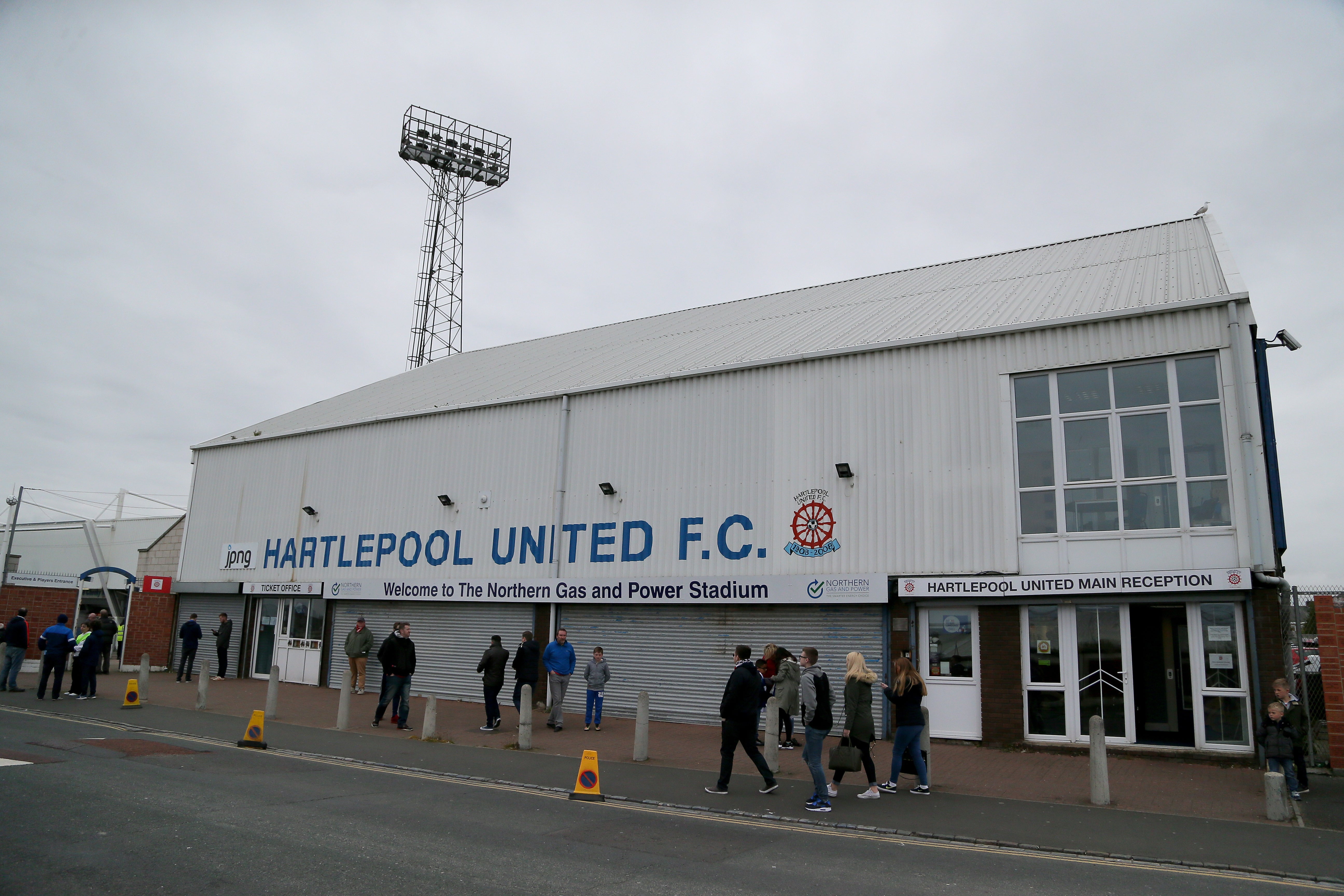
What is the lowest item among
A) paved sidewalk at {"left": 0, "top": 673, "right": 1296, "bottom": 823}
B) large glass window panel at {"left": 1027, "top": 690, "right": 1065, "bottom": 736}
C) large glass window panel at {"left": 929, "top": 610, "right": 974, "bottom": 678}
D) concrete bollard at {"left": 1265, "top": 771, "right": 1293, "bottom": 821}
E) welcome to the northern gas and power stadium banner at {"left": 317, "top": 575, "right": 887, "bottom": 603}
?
paved sidewalk at {"left": 0, "top": 673, "right": 1296, "bottom": 823}

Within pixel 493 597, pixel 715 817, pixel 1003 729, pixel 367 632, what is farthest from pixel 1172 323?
pixel 367 632

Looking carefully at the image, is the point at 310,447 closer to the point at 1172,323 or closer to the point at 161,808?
the point at 161,808

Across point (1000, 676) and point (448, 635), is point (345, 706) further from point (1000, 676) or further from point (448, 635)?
point (1000, 676)

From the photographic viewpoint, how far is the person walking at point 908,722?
10.3 metres

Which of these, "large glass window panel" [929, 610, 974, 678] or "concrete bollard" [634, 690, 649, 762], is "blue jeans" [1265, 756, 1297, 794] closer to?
"large glass window panel" [929, 610, 974, 678]

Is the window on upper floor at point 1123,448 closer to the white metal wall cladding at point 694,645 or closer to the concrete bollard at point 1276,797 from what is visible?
the white metal wall cladding at point 694,645

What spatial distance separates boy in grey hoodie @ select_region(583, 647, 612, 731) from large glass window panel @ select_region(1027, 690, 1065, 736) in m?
7.12

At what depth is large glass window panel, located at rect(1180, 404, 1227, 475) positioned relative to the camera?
13.4m

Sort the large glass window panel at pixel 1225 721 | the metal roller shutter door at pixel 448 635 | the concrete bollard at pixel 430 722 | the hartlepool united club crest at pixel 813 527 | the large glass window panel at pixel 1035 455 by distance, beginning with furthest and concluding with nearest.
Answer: the metal roller shutter door at pixel 448 635 < the hartlepool united club crest at pixel 813 527 < the large glass window panel at pixel 1035 455 < the concrete bollard at pixel 430 722 < the large glass window panel at pixel 1225 721

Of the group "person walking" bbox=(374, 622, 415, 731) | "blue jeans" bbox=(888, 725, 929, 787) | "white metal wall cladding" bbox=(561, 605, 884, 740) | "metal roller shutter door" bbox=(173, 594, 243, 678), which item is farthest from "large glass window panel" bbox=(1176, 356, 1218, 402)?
"metal roller shutter door" bbox=(173, 594, 243, 678)

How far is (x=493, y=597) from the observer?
19.8 m

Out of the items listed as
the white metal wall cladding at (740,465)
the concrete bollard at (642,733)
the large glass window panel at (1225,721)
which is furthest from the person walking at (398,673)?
the large glass window panel at (1225,721)

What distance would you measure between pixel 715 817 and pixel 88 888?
562cm

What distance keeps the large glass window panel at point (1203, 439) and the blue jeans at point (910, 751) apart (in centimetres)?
651
